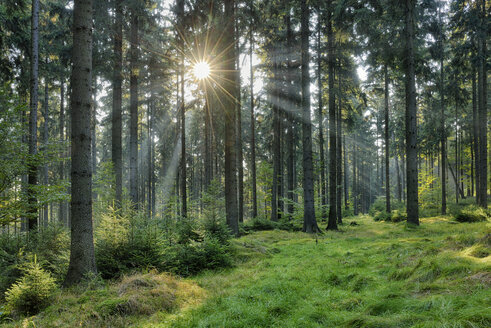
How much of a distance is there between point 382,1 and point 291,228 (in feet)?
45.7

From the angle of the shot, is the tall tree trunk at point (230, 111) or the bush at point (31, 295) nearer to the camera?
the bush at point (31, 295)

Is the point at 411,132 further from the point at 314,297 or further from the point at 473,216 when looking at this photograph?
the point at 314,297

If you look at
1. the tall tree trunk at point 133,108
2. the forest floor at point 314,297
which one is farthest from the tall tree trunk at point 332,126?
the tall tree trunk at point 133,108

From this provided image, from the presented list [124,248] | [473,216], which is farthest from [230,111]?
[473,216]

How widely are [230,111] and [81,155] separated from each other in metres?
6.68

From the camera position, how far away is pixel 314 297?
4957 millimetres

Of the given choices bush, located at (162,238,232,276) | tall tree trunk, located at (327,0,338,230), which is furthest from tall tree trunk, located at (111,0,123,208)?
tall tree trunk, located at (327,0,338,230)

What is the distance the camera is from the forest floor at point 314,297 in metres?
3.31

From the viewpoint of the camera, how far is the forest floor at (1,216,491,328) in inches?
130

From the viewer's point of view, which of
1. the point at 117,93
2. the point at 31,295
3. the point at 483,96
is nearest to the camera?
the point at 31,295

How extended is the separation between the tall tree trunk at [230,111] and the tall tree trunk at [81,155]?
20.0 feet

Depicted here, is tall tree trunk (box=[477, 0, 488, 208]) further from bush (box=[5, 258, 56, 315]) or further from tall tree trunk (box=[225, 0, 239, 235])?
bush (box=[5, 258, 56, 315])

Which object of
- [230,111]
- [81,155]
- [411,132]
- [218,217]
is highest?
[230,111]

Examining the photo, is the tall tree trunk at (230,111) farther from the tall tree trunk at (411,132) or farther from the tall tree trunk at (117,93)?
the tall tree trunk at (411,132)
